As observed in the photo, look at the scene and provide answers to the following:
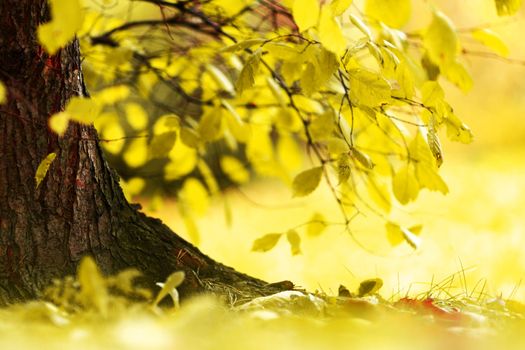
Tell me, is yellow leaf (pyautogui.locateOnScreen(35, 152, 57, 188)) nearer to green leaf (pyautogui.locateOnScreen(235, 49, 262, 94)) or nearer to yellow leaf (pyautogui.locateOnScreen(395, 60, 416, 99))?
green leaf (pyautogui.locateOnScreen(235, 49, 262, 94))

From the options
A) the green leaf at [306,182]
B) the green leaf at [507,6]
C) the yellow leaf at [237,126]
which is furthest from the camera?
the yellow leaf at [237,126]

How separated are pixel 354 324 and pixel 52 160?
618 mm

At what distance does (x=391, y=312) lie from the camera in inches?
49.1

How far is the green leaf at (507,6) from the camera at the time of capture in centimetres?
100

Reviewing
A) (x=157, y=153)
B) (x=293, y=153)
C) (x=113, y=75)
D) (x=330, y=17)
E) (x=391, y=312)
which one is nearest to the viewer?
(x=330, y=17)

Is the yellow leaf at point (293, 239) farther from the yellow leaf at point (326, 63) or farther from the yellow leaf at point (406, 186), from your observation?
the yellow leaf at point (326, 63)

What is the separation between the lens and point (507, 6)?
3.34 ft

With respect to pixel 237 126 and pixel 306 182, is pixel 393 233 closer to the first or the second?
pixel 306 182

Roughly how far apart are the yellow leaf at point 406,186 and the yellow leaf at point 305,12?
52cm

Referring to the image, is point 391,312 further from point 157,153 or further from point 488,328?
point 157,153

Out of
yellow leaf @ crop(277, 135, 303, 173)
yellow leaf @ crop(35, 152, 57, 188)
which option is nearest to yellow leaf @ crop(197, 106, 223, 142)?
yellow leaf @ crop(277, 135, 303, 173)

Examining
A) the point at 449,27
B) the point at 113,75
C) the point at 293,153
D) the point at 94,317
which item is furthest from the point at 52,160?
the point at 113,75

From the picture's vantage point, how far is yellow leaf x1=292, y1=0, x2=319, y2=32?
1.08m

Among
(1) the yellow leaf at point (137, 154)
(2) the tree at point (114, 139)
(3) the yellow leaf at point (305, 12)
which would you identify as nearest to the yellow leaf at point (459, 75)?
(2) the tree at point (114, 139)
